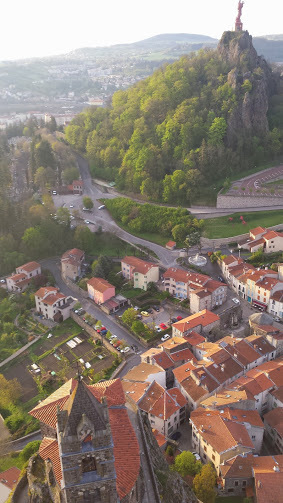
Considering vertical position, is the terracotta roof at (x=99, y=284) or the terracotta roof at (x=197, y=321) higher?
the terracotta roof at (x=99, y=284)

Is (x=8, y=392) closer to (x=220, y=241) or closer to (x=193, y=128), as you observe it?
(x=220, y=241)

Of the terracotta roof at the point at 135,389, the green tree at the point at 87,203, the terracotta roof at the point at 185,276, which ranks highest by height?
the green tree at the point at 87,203

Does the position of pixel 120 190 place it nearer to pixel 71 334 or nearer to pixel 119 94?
pixel 119 94

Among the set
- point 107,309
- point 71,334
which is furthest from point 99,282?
point 71,334

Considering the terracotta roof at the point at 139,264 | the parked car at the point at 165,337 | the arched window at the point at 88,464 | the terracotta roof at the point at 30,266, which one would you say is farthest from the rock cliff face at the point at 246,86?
the arched window at the point at 88,464

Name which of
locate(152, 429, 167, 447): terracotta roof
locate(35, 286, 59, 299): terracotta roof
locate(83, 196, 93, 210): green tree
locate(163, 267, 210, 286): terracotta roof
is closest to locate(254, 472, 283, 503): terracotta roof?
locate(152, 429, 167, 447): terracotta roof

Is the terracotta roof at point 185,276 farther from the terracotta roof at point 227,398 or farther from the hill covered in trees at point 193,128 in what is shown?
the hill covered in trees at point 193,128

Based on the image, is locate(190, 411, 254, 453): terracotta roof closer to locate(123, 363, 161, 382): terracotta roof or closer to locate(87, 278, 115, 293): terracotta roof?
locate(123, 363, 161, 382): terracotta roof

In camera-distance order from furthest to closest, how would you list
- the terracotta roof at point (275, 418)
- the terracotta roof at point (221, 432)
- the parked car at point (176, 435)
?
1. the parked car at point (176, 435)
2. the terracotta roof at point (275, 418)
3. the terracotta roof at point (221, 432)
